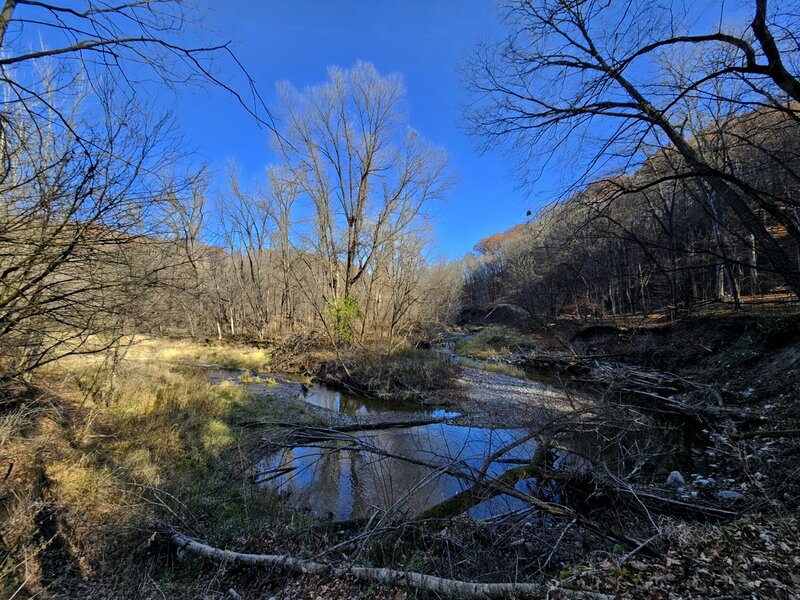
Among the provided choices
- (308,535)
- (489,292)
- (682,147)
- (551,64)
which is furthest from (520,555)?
(489,292)

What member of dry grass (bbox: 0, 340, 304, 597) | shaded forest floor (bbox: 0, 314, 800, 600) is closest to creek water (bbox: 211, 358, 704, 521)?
shaded forest floor (bbox: 0, 314, 800, 600)

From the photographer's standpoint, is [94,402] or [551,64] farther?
[94,402]

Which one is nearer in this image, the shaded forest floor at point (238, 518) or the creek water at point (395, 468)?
the shaded forest floor at point (238, 518)

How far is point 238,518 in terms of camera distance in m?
4.96

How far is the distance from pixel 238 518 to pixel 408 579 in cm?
312

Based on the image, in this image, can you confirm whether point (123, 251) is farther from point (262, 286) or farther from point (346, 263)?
point (262, 286)

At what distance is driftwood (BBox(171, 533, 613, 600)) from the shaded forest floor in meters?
0.07

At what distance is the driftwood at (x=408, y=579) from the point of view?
8.66 ft

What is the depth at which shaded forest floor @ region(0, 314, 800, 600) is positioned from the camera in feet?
9.32

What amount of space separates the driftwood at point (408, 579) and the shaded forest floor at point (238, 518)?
0.07 meters

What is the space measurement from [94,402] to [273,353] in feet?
47.0

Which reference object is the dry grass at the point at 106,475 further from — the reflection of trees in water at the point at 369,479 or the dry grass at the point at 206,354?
the dry grass at the point at 206,354

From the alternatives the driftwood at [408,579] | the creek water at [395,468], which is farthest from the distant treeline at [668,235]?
the driftwood at [408,579]

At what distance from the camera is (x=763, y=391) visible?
8.81m
